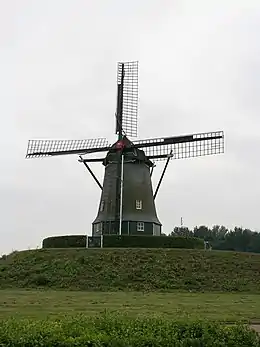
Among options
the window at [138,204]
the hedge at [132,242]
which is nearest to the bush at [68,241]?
the hedge at [132,242]

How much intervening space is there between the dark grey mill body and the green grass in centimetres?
1476

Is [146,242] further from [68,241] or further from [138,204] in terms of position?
[68,241]

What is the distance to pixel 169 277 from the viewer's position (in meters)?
29.1

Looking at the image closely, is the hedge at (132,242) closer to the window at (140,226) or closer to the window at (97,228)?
the window at (97,228)

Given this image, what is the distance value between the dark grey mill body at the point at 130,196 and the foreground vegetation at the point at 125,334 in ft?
93.6

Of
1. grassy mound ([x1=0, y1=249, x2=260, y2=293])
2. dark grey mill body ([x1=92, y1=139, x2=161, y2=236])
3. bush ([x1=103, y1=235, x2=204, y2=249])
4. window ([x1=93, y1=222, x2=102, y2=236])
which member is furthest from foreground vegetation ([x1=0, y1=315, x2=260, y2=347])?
window ([x1=93, y1=222, x2=102, y2=236])

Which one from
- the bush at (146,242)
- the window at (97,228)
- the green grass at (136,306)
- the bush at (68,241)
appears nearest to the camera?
the green grass at (136,306)

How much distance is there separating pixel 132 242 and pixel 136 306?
16719 mm

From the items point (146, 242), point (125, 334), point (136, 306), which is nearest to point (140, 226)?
point (146, 242)

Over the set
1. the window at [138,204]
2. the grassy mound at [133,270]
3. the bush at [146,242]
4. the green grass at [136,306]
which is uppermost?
the window at [138,204]

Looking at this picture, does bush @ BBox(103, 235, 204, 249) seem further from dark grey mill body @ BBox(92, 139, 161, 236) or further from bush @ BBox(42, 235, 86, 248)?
dark grey mill body @ BBox(92, 139, 161, 236)

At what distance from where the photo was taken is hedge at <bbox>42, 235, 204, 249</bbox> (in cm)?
3544

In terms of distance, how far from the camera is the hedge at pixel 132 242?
35.4 meters

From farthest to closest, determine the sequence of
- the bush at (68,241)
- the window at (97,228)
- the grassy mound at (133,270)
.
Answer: the window at (97,228) < the bush at (68,241) < the grassy mound at (133,270)
